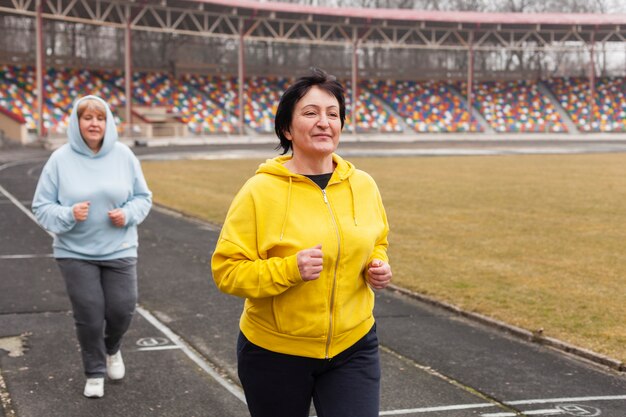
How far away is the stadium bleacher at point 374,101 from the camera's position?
162 ft

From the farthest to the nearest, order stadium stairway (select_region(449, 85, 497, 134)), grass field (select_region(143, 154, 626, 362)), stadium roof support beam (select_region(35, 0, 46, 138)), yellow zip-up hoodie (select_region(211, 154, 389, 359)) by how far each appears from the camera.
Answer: stadium stairway (select_region(449, 85, 497, 134))
stadium roof support beam (select_region(35, 0, 46, 138))
grass field (select_region(143, 154, 626, 362))
yellow zip-up hoodie (select_region(211, 154, 389, 359))

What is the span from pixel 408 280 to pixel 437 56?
58.8 metres

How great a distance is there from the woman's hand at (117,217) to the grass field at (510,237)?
3754mm

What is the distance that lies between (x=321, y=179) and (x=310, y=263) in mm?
413

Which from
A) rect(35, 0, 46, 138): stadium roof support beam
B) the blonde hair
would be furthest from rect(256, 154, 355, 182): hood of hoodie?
rect(35, 0, 46, 138): stadium roof support beam

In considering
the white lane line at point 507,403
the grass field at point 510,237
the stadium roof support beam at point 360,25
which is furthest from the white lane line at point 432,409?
the stadium roof support beam at point 360,25

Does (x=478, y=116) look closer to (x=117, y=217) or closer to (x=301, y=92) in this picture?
(x=117, y=217)

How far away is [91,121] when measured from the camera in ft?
17.0

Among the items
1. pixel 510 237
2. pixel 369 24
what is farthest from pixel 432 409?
pixel 369 24

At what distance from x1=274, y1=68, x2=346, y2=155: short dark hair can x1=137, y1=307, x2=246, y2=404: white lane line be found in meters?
2.62

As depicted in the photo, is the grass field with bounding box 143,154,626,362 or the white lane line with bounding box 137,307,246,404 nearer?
the white lane line with bounding box 137,307,246,404

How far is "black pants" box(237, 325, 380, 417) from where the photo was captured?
10.3 feet

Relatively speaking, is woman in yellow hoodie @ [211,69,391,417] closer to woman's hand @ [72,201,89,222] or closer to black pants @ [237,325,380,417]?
black pants @ [237,325,380,417]

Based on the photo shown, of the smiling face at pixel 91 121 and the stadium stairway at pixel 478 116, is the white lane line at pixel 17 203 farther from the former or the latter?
the stadium stairway at pixel 478 116
